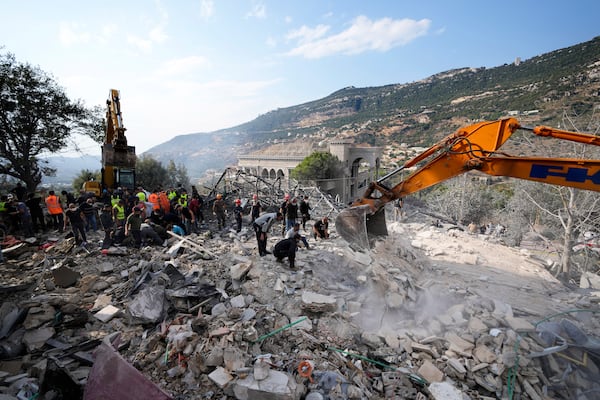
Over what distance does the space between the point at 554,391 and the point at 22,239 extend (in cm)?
1184

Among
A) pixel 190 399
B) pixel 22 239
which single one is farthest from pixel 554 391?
pixel 22 239

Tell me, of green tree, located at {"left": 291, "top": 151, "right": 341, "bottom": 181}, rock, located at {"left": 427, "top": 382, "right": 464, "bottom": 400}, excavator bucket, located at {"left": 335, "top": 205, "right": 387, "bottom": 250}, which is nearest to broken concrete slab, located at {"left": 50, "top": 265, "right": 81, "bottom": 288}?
excavator bucket, located at {"left": 335, "top": 205, "right": 387, "bottom": 250}

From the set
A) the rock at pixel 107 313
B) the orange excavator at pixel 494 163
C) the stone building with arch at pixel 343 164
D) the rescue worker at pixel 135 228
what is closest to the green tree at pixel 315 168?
the stone building with arch at pixel 343 164

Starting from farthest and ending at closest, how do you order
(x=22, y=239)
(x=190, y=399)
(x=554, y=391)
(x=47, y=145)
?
(x=47, y=145), (x=22, y=239), (x=554, y=391), (x=190, y=399)

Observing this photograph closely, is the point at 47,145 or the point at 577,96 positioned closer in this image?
the point at 47,145

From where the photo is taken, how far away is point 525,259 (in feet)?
29.1

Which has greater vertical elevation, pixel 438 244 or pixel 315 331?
pixel 315 331

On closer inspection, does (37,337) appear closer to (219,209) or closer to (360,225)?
(360,225)

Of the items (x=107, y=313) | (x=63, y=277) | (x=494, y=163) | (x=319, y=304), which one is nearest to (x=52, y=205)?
(x=63, y=277)

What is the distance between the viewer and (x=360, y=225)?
6.11 meters

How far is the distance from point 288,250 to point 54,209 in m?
7.86

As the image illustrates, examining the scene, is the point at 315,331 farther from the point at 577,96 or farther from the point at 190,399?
the point at 577,96

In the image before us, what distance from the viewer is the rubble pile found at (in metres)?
3.13

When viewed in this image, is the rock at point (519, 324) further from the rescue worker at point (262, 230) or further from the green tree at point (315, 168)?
the green tree at point (315, 168)
